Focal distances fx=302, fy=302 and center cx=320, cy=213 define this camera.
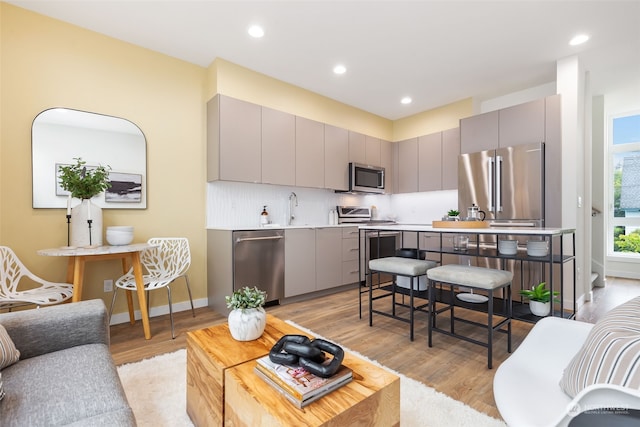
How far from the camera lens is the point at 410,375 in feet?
6.41

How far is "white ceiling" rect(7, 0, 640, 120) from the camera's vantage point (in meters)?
2.52

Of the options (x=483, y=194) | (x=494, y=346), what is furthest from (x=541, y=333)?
(x=483, y=194)

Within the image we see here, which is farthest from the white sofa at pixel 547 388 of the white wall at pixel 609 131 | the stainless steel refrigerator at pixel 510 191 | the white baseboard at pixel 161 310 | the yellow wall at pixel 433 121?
the white wall at pixel 609 131

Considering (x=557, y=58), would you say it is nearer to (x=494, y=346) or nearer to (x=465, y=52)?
(x=465, y=52)

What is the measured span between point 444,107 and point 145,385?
5040mm

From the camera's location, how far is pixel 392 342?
97.4 inches

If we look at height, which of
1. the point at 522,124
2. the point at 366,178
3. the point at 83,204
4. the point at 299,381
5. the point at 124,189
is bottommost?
the point at 299,381

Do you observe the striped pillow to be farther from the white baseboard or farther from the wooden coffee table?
the white baseboard

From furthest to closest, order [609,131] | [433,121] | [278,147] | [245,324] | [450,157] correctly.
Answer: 1. [609,131]
2. [433,121]
3. [450,157]
4. [278,147]
5. [245,324]

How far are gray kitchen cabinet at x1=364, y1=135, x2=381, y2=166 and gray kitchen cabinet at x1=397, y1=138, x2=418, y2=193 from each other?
452 mm

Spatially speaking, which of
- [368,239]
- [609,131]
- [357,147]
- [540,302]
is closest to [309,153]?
[357,147]

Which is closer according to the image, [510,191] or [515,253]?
[515,253]

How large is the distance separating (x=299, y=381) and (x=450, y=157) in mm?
4316

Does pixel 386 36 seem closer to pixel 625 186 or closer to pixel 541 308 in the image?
pixel 541 308
